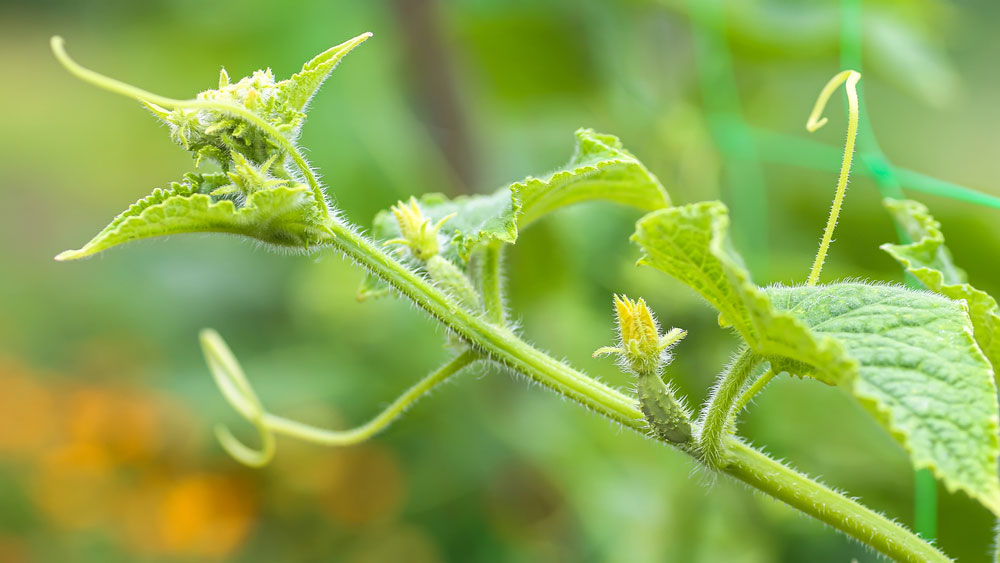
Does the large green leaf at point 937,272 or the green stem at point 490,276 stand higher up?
the green stem at point 490,276

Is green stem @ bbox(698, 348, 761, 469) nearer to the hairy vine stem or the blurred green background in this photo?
the hairy vine stem

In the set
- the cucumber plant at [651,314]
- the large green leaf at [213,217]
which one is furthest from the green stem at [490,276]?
the large green leaf at [213,217]

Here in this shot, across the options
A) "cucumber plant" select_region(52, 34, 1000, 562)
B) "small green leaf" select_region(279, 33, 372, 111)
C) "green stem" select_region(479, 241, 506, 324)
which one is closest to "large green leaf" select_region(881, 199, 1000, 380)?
"cucumber plant" select_region(52, 34, 1000, 562)

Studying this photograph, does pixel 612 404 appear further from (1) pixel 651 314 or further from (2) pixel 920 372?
(2) pixel 920 372

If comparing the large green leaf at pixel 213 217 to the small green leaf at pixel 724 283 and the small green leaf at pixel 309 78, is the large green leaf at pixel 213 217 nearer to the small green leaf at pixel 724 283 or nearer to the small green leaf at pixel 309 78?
the small green leaf at pixel 309 78

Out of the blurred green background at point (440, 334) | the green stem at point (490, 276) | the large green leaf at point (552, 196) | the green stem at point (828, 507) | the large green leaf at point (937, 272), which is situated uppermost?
the large green leaf at point (552, 196)

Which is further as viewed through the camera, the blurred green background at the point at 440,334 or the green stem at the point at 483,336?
the blurred green background at the point at 440,334

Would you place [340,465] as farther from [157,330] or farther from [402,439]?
[157,330]
